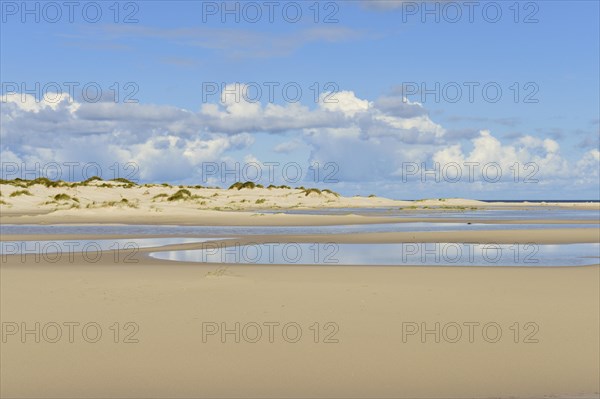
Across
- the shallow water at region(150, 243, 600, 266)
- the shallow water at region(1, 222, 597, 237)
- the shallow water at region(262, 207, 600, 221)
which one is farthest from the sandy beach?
the shallow water at region(262, 207, 600, 221)

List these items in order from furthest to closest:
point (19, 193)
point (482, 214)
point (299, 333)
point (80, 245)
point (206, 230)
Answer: point (19, 193) < point (482, 214) < point (206, 230) < point (80, 245) < point (299, 333)

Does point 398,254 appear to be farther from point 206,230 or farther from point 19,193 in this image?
point 19,193

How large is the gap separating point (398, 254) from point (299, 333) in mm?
→ 14217

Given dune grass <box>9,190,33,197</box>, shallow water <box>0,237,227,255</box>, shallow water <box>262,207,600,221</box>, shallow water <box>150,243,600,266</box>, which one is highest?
dune grass <box>9,190,33,197</box>

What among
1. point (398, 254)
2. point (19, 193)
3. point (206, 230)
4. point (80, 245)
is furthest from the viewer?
point (19, 193)

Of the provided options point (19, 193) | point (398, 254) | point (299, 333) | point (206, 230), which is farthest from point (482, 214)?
point (299, 333)

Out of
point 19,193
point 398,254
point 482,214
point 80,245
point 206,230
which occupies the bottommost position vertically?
point 398,254

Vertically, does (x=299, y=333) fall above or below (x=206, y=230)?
below

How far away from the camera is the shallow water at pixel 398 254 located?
22062 mm

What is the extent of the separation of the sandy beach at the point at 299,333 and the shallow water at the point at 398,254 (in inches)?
109

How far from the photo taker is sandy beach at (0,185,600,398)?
28.2ft

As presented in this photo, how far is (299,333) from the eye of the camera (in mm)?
11172

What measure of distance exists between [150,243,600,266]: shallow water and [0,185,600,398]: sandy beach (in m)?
2.77

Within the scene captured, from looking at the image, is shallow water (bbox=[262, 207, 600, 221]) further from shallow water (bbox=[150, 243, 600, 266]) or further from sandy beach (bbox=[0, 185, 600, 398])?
sandy beach (bbox=[0, 185, 600, 398])
